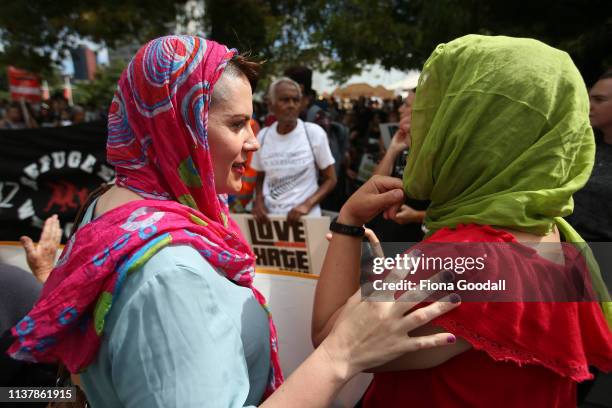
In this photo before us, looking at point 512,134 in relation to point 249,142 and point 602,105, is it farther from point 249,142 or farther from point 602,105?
point 602,105

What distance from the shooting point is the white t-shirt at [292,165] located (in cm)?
371

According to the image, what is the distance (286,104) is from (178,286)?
300 cm

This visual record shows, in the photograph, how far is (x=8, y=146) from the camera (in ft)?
Result: 12.9

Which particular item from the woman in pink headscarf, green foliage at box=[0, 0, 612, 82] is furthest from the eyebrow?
green foliage at box=[0, 0, 612, 82]

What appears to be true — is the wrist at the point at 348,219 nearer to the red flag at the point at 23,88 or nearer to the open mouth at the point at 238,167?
the open mouth at the point at 238,167

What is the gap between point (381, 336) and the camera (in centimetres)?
98

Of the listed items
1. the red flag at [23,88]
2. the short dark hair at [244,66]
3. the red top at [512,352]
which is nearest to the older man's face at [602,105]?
the red top at [512,352]

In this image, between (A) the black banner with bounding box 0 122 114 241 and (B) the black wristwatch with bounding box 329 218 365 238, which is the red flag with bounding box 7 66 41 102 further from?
(B) the black wristwatch with bounding box 329 218 365 238

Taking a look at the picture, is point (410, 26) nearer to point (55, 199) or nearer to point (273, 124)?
point (273, 124)

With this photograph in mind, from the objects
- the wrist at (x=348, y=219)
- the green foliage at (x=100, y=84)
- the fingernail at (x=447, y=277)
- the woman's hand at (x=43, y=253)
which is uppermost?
the green foliage at (x=100, y=84)

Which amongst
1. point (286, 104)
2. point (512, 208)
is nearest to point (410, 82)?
point (286, 104)

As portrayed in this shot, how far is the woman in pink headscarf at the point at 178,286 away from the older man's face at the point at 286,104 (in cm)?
240

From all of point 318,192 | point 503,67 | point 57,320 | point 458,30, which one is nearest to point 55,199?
point 318,192

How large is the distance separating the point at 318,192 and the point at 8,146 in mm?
2780
